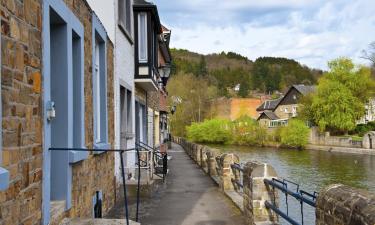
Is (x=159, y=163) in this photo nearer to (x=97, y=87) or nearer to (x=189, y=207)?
(x=189, y=207)

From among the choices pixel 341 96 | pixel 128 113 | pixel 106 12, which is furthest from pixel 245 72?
pixel 106 12

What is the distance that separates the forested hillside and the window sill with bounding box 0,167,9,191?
131 m

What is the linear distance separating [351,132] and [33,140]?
71616mm

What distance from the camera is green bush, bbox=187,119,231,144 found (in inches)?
3211

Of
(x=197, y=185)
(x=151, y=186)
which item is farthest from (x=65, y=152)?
(x=197, y=185)

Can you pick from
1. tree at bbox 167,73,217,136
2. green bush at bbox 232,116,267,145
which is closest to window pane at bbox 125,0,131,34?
green bush at bbox 232,116,267,145

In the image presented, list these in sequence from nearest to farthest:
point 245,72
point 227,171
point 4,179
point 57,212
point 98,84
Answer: point 4,179, point 57,212, point 98,84, point 227,171, point 245,72

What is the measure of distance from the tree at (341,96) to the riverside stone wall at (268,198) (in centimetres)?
5390

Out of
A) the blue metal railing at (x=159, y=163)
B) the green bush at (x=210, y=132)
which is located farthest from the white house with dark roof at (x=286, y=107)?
the blue metal railing at (x=159, y=163)

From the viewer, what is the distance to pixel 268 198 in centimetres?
851

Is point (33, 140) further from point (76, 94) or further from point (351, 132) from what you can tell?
point (351, 132)

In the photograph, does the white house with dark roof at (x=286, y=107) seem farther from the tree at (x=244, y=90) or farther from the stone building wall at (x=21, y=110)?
the stone building wall at (x=21, y=110)

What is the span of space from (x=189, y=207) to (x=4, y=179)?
7317 mm

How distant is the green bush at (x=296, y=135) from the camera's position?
222ft
